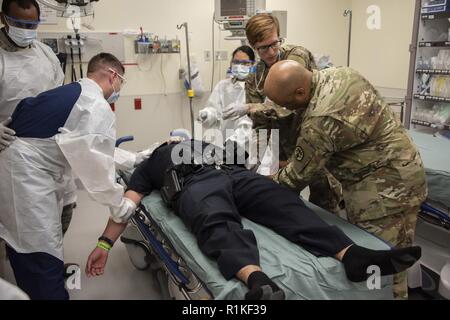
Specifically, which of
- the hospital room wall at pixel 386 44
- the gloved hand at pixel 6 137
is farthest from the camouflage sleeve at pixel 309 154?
the hospital room wall at pixel 386 44

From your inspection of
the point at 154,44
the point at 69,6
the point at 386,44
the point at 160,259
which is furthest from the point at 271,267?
the point at 386,44

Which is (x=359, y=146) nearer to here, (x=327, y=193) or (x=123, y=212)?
(x=327, y=193)

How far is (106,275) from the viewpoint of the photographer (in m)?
2.43

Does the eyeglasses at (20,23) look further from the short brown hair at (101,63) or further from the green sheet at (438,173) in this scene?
the green sheet at (438,173)

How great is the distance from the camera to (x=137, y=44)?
3.90 meters

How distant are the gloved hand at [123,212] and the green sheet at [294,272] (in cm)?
37

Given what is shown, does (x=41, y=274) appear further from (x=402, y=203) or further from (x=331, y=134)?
(x=402, y=203)

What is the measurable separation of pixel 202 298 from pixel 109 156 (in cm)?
74

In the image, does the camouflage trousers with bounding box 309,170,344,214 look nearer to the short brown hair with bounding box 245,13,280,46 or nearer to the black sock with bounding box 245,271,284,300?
the short brown hair with bounding box 245,13,280,46

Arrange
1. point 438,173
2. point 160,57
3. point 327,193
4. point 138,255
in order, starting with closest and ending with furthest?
point 438,173 → point 327,193 → point 138,255 → point 160,57

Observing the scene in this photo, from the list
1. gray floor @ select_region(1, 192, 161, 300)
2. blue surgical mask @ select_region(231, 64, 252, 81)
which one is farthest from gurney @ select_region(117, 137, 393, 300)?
blue surgical mask @ select_region(231, 64, 252, 81)

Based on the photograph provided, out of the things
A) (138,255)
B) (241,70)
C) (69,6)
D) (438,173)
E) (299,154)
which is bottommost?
(138,255)

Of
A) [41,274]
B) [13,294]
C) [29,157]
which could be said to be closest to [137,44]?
[29,157]

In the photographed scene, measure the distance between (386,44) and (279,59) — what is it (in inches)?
111
